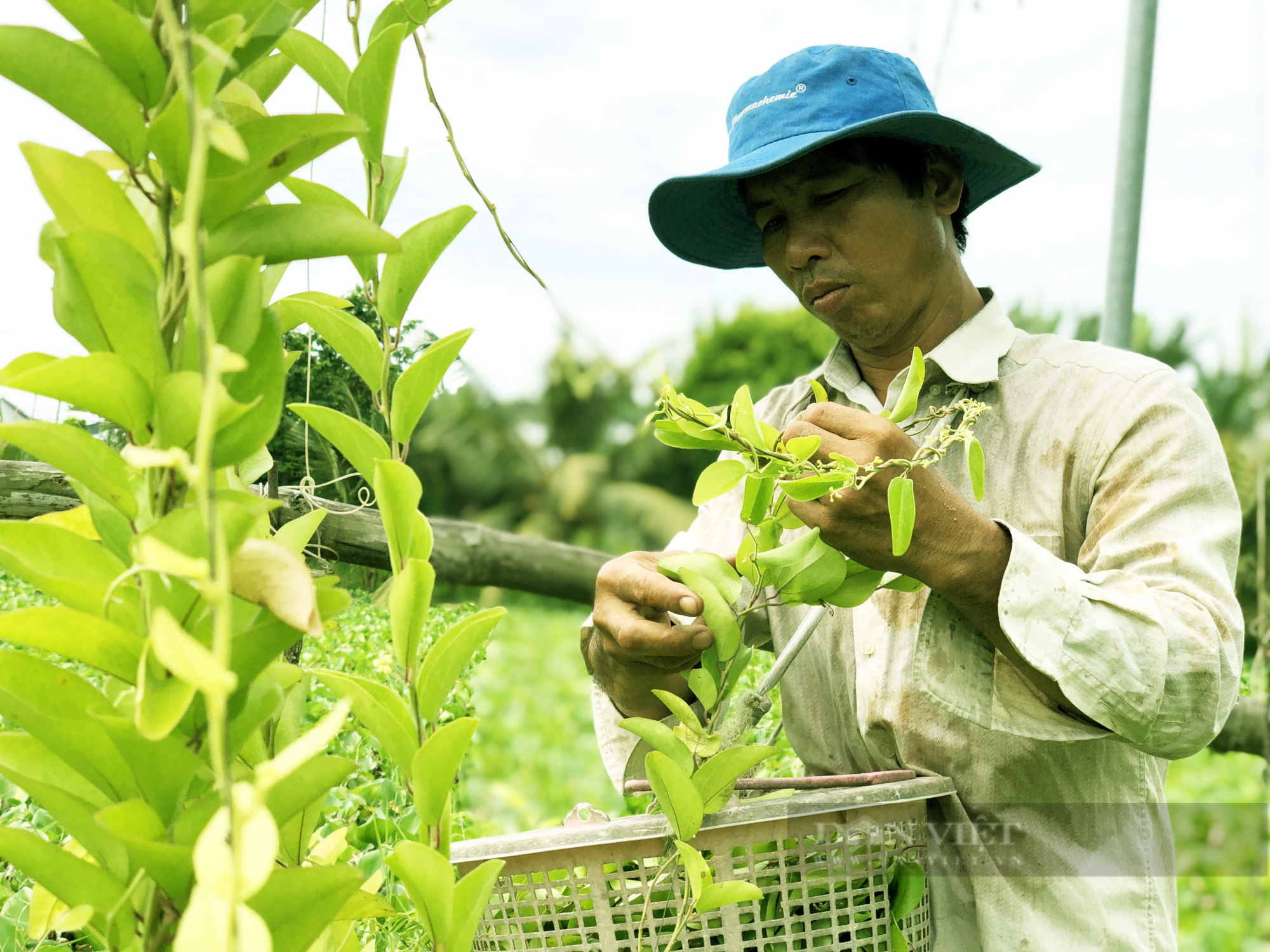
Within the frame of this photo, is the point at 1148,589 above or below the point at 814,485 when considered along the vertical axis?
below

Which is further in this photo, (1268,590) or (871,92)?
(1268,590)

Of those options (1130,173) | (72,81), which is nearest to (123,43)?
(72,81)

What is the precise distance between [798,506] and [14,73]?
0.43m

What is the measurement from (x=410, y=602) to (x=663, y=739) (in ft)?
0.67

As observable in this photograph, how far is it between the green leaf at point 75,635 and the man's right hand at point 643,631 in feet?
1.23

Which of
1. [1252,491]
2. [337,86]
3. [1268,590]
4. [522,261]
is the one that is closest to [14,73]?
[337,86]

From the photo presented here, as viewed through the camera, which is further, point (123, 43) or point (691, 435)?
point (691, 435)

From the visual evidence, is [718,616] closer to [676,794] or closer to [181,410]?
[676,794]

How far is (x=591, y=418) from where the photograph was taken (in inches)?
520

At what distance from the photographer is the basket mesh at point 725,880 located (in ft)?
1.83

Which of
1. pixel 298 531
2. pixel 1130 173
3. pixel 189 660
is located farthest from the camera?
pixel 1130 173

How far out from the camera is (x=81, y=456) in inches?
11.2

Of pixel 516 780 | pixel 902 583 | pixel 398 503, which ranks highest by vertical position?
pixel 398 503

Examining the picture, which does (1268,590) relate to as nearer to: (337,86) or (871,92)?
(871,92)
